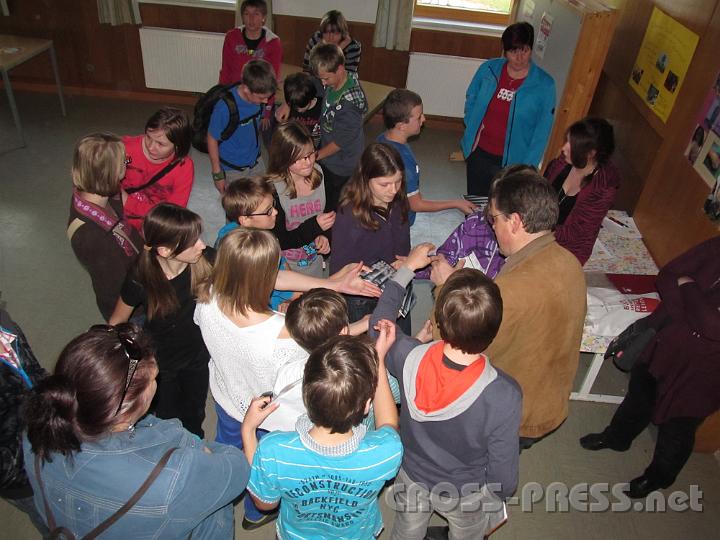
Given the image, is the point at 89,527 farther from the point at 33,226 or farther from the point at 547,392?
the point at 33,226

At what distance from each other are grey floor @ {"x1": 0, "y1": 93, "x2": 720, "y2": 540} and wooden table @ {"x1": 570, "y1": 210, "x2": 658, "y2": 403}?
9 centimetres

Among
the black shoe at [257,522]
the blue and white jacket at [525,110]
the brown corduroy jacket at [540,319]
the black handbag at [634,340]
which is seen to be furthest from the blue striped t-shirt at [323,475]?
the blue and white jacket at [525,110]

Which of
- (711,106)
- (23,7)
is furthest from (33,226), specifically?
(711,106)

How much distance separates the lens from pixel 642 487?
2.82 meters

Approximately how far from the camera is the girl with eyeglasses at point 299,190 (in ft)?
8.95

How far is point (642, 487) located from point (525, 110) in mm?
2463

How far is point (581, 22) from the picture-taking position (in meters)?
3.53

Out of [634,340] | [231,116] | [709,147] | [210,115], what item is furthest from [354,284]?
[709,147]

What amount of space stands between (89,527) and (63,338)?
2527mm

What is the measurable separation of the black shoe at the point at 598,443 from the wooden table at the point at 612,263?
310 millimetres

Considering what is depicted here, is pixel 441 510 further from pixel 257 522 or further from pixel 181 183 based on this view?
pixel 181 183

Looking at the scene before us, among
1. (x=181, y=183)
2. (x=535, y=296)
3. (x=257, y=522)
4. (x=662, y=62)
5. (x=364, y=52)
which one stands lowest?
(x=257, y=522)

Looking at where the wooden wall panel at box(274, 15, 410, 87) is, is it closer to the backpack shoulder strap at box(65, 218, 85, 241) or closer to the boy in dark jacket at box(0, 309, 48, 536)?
the backpack shoulder strap at box(65, 218, 85, 241)

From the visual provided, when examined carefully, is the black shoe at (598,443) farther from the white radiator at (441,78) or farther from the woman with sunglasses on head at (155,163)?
the white radiator at (441,78)
